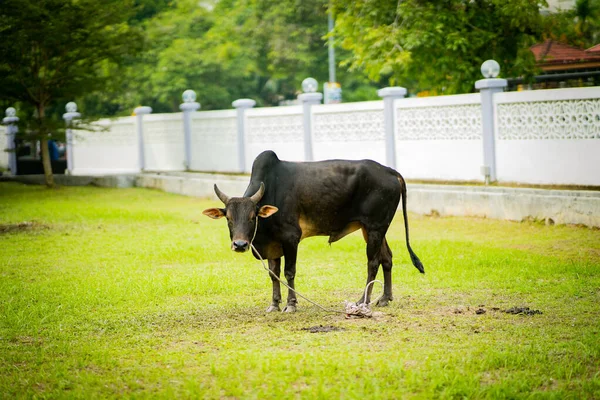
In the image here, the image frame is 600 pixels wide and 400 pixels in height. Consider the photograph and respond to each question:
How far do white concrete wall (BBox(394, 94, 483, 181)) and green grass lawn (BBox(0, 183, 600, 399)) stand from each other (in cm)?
228

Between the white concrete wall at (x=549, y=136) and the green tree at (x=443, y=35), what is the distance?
411 centimetres

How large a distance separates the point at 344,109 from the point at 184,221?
14.2ft

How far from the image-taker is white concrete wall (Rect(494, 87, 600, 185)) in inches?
529

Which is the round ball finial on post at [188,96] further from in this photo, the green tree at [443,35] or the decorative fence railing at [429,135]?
the green tree at [443,35]

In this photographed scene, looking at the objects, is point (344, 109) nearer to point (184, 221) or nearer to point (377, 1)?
point (377, 1)

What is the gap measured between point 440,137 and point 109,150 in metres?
13.2

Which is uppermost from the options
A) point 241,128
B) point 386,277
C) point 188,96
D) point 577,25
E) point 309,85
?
point 577,25

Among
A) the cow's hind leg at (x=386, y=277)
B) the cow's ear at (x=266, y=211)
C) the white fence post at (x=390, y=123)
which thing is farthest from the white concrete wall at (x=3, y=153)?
the cow's ear at (x=266, y=211)

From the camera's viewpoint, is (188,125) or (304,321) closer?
(304,321)

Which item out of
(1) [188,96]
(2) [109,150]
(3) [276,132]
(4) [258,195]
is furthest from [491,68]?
(2) [109,150]

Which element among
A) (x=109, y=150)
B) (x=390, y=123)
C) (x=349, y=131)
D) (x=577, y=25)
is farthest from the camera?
(x=109, y=150)

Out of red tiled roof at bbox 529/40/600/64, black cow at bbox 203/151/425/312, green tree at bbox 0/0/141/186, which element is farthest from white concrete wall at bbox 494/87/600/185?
green tree at bbox 0/0/141/186

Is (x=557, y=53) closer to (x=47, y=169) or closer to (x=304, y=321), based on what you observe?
(x=47, y=169)

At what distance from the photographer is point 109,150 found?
2652 cm
